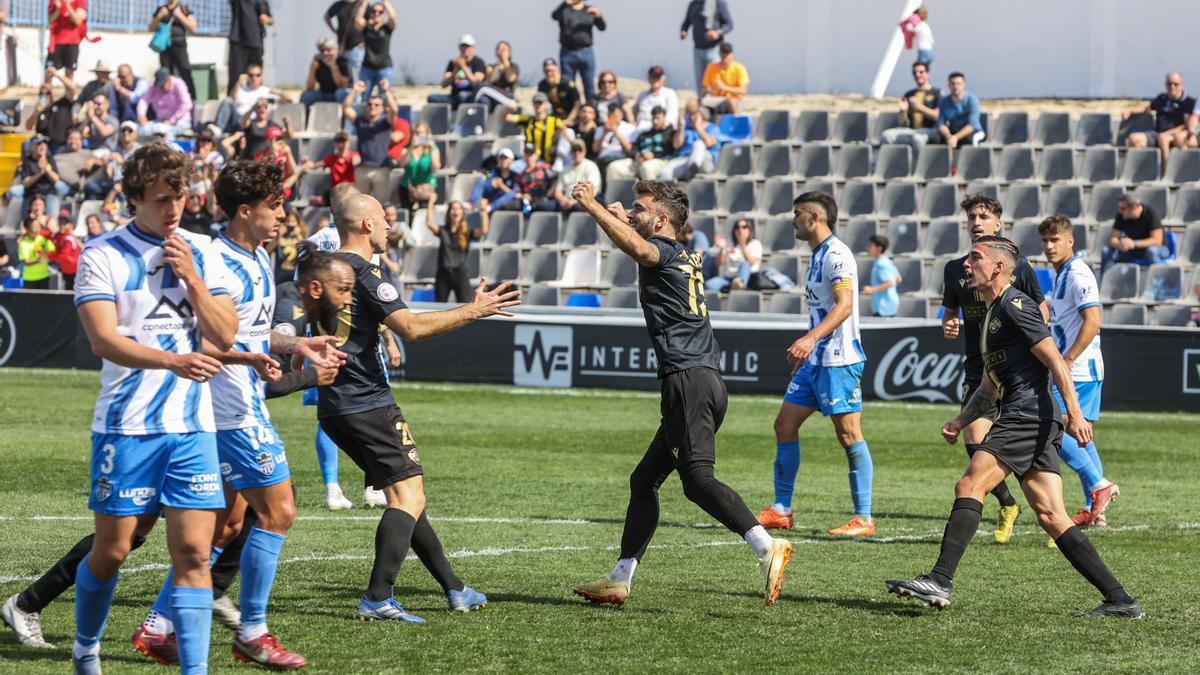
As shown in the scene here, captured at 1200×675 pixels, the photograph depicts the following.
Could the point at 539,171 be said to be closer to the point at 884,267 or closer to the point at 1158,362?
the point at 884,267

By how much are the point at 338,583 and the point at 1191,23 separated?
22408mm

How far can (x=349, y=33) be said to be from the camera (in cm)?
2808

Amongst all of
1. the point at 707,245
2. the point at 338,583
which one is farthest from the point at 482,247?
the point at 338,583

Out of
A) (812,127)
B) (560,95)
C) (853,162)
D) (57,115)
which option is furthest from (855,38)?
(57,115)

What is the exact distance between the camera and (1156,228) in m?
22.0

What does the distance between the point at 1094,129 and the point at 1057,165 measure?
1115 mm

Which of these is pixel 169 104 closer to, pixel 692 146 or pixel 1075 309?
pixel 692 146

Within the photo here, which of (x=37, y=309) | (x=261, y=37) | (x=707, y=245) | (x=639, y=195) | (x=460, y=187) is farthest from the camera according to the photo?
(x=261, y=37)

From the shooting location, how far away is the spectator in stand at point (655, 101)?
25.8m

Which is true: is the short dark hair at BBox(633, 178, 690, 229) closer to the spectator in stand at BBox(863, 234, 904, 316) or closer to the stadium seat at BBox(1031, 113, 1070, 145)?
the spectator in stand at BBox(863, 234, 904, 316)

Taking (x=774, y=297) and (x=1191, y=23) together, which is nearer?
(x=774, y=297)

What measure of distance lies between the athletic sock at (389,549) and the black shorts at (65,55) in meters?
24.9

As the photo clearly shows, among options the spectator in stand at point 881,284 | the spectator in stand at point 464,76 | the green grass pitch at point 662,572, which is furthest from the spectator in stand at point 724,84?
the green grass pitch at point 662,572

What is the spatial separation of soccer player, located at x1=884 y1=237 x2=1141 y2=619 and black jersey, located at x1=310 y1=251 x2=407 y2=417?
8.59 feet
